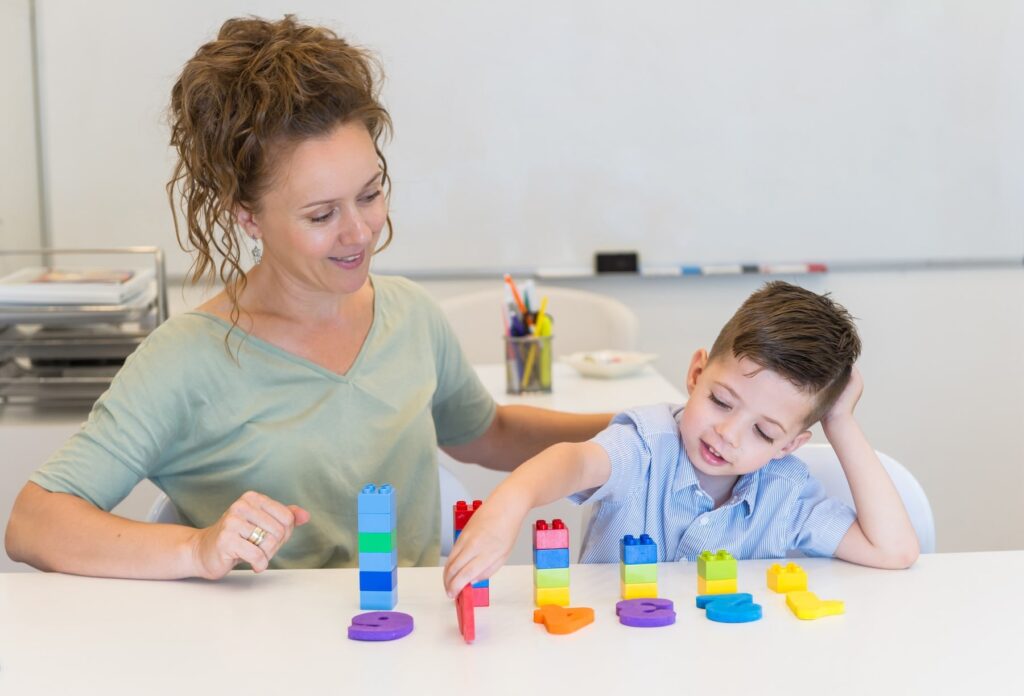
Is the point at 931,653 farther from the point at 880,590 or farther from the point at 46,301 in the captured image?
the point at 46,301

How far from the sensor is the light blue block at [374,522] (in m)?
1.13

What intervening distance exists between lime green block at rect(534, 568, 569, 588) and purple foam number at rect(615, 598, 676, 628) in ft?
0.18

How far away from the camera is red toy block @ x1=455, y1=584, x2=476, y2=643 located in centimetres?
105

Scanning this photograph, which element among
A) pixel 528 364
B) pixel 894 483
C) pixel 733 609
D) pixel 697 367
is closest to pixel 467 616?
pixel 733 609

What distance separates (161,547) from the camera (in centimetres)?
124

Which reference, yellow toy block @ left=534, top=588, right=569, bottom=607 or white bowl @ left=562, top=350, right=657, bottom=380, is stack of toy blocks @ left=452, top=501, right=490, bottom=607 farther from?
white bowl @ left=562, top=350, right=657, bottom=380

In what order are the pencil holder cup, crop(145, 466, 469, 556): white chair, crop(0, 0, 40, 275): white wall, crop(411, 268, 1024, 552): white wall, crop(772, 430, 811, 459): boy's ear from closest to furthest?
1. crop(772, 430, 811, 459): boy's ear
2. crop(145, 466, 469, 556): white chair
3. the pencil holder cup
4. crop(0, 0, 40, 275): white wall
5. crop(411, 268, 1024, 552): white wall

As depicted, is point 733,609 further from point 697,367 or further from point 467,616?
point 697,367

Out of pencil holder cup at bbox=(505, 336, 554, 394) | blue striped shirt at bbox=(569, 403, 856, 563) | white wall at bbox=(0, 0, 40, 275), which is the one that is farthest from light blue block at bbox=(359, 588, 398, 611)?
white wall at bbox=(0, 0, 40, 275)

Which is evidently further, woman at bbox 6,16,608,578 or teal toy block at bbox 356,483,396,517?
woman at bbox 6,16,608,578

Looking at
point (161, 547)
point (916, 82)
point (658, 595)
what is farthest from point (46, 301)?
point (916, 82)

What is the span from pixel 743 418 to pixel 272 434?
55 centimetres

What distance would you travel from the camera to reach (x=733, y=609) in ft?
3.63

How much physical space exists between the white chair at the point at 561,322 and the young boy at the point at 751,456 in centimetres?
152
